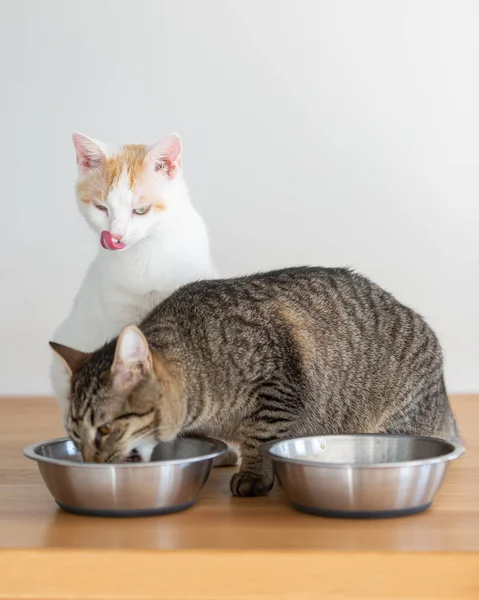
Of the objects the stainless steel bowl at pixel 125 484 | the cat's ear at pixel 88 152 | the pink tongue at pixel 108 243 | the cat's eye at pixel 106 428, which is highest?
the cat's ear at pixel 88 152

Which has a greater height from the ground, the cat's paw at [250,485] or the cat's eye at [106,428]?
the cat's eye at [106,428]

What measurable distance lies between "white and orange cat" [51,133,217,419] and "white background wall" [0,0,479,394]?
93 centimetres

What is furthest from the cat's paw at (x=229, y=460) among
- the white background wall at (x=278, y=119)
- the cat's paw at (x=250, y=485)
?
the white background wall at (x=278, y=119)

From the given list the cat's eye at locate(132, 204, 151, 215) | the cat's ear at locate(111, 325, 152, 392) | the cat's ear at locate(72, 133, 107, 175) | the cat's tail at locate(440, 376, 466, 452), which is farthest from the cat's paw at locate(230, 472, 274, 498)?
the cat's ear at locate(72, 133, 107, 175)

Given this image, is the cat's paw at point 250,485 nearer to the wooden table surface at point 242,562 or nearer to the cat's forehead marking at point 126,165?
the wooden table surface at point 242,562

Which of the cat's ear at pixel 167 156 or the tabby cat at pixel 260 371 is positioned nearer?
the tabby cat at pixel 260 371

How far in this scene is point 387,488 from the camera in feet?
4.14

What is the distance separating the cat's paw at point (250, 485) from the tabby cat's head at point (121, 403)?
16 cm

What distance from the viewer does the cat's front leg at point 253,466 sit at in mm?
→ 1452

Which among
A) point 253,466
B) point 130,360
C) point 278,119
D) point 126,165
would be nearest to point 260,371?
point 253,466

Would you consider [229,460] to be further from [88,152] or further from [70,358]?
[88,152]

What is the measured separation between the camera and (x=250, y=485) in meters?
1.45

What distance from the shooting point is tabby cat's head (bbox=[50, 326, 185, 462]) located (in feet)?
4.28

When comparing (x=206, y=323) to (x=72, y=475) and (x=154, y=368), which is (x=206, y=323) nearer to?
(x=154, y=368)
